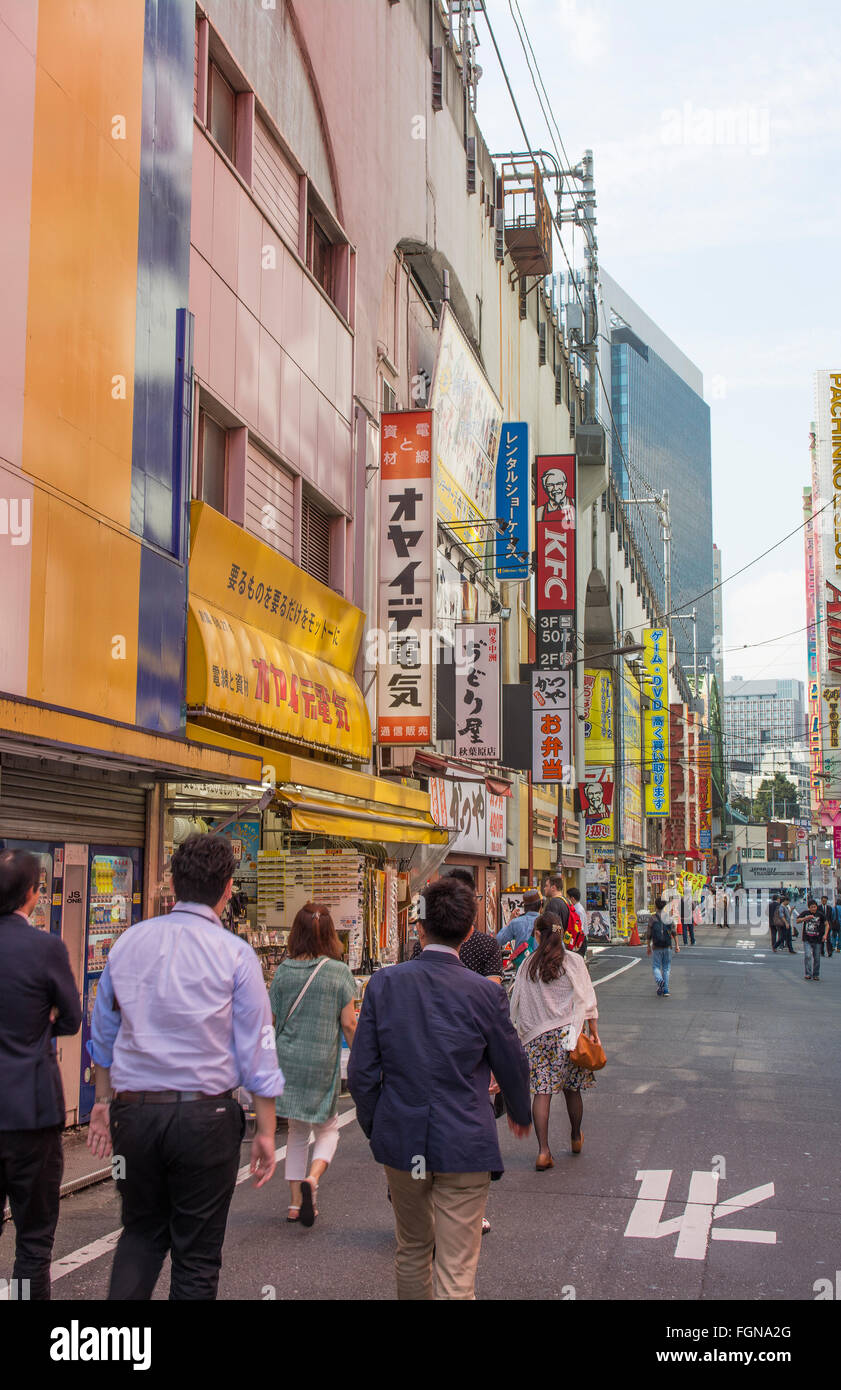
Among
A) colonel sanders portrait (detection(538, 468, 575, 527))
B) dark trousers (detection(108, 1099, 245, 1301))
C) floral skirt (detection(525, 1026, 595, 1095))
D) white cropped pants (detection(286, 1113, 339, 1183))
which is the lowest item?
white cropped pants (detection(286, 1113, 339, 1183))

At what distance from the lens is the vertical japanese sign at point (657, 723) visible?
62562mm

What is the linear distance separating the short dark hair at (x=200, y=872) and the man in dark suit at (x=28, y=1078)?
708 mm

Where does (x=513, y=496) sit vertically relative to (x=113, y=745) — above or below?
above

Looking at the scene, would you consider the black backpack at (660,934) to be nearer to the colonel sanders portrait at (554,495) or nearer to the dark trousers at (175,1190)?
the colonel sanders portrait at (554,495)

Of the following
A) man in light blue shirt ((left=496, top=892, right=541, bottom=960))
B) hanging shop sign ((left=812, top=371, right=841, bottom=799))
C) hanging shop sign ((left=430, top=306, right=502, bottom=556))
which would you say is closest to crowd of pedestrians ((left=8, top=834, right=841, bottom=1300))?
man in light blue shirt ((left=496, top=892, right=541, bottom=960))

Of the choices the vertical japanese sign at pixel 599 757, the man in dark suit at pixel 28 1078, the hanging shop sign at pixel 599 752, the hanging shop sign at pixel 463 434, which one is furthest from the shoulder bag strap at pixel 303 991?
the hanging shop sign at pixel 599 752

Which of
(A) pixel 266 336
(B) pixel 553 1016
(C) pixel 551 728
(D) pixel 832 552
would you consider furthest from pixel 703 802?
(B) pixel 553 1016

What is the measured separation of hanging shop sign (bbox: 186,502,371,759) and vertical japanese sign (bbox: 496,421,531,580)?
10408mm

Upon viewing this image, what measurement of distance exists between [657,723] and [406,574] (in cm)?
4809

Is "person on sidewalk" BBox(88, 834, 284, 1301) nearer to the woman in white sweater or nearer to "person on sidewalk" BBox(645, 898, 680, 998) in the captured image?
the woman in white sweater

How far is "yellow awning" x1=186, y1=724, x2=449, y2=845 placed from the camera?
11.3 meters

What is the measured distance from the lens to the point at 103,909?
396 inches

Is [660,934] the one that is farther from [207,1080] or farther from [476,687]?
[207,1080]

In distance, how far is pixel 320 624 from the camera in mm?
16234
